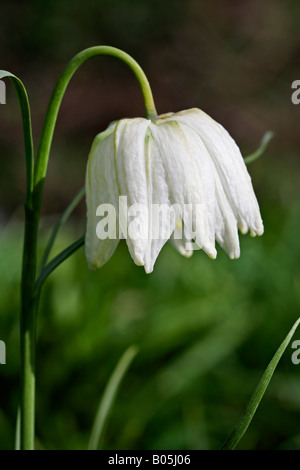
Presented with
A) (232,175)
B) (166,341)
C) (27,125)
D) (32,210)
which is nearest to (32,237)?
(32,210)

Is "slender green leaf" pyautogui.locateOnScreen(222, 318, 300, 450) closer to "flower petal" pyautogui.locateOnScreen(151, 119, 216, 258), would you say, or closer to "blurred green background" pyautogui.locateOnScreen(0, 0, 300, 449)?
"flower petal" pyautogui.locateOnScreen(151, 119, 216, 258)

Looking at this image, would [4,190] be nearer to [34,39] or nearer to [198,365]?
[34,39]

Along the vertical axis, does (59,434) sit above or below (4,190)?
below

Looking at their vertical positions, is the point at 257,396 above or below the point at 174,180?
below

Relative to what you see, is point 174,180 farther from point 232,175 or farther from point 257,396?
point 257,396

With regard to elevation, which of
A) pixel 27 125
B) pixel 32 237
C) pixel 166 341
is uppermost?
pixel 27 125

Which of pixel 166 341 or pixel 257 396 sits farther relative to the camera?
pixel 166 341

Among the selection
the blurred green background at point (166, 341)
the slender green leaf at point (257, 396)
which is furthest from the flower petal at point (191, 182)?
the blurred green background at point (166, 341)
